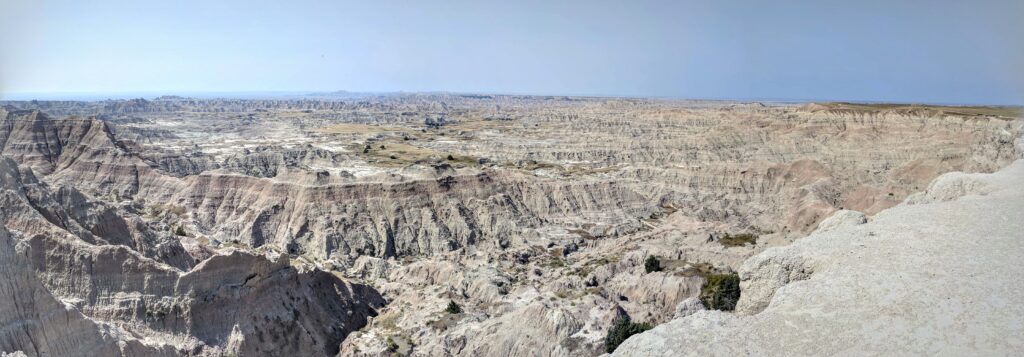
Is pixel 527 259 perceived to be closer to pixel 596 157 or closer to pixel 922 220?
pixel 922 220

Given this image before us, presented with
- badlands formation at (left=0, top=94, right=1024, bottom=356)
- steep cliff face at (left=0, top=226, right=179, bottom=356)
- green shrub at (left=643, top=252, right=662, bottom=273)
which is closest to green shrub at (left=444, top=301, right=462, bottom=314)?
badlands formation at (left=0, top=94, right=1024, bottom=356)

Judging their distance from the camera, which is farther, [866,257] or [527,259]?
[527,259]

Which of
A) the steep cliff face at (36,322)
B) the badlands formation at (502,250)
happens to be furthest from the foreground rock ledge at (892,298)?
the steep cliff face at (36,322)

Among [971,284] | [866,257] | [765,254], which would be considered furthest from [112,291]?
[971,284]

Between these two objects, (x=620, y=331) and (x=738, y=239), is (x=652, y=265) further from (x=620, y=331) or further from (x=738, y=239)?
(x=620, y=331)

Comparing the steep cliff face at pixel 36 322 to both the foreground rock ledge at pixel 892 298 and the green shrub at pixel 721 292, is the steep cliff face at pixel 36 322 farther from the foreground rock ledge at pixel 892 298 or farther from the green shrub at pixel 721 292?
the green shrub at pixel 721 292

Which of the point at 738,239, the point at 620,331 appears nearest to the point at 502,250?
the point at 738,239
